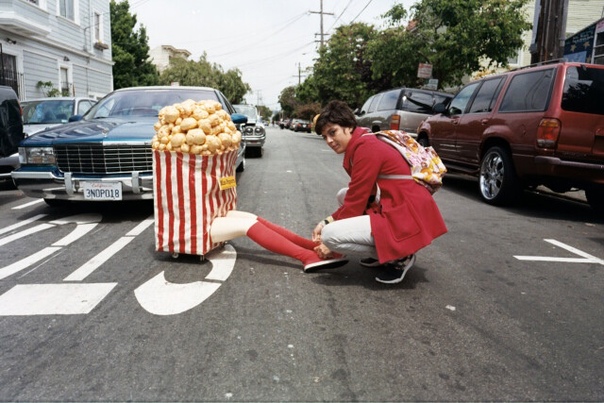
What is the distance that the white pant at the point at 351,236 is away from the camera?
362 centimetres

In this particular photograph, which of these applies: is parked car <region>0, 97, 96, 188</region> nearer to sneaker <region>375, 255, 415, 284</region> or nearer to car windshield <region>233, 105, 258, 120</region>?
car windshield <region>233, 105, 258, 120</region>

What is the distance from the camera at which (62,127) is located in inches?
251

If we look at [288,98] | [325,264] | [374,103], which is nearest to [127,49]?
[374,103]

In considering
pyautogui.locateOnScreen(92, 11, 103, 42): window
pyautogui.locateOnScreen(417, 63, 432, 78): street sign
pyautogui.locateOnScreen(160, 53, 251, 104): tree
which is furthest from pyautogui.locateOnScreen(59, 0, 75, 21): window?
pyautogui.locateOnScreen(160, 53, 251, 104): tree

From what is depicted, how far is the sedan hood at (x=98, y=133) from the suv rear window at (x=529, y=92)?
517cm

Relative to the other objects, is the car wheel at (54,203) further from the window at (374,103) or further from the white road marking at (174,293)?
the window at (374,103)

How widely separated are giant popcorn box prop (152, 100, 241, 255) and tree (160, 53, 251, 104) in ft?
171

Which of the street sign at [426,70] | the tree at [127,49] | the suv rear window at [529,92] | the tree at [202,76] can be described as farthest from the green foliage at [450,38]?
the tree at [202,76]

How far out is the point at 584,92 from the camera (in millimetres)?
6441

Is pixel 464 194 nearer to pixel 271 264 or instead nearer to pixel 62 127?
pixel 271 264

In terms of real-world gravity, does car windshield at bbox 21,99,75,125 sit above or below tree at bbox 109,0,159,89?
below

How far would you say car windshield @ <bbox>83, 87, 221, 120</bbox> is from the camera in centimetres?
714

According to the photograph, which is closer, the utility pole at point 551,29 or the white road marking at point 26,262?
the white road marking at point 26,262

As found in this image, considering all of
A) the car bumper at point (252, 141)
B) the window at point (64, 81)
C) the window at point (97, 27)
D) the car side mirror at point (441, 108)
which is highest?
the window at point (97, 27)
